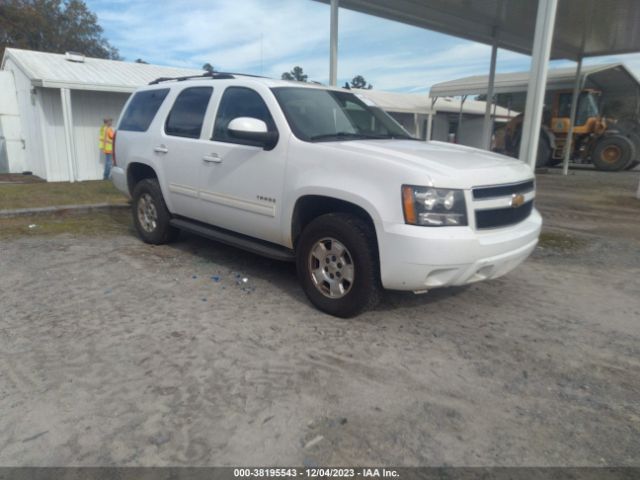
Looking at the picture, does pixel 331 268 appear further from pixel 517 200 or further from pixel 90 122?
pixel 90 122

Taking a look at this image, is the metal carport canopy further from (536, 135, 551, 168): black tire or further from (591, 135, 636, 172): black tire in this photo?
(591, 135, 636, 172): black tire

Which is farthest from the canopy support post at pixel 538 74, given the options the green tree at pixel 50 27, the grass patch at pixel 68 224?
the green tree at pixel 50 27

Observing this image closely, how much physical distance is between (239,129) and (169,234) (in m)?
2.58

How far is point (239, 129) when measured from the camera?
403 centimetres

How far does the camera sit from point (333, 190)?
149 inches

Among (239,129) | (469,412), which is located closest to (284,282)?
(239,129)

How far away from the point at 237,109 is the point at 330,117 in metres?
0.98

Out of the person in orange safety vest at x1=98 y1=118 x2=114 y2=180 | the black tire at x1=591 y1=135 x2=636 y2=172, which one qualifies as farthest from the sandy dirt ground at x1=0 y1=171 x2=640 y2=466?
the black tire at x1=591 y1=135 x2=636 y2=172

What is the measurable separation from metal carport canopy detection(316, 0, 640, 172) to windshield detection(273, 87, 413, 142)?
5835 millimetres

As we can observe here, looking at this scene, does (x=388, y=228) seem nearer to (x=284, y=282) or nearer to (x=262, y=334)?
(x=262, y=334)

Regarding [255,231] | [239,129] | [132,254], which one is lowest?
[132,254]

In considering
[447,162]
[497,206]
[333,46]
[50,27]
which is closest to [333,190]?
[447,162]

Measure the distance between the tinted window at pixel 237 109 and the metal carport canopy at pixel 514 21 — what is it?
6057mm

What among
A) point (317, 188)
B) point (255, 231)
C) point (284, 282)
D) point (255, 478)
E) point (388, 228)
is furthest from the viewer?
point (284, 282)
